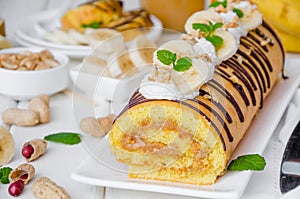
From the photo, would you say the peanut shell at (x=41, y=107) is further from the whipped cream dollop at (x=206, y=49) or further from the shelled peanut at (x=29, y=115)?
the whipped cream dollop at (x=206, y=49)

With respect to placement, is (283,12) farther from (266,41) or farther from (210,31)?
(210,31)

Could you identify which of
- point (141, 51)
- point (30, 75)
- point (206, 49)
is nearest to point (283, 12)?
point (141, 51)

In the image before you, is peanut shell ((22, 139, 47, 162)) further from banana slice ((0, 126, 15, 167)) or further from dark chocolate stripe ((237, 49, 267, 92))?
dark chocolate stripe ((237, 49, 267, 92))

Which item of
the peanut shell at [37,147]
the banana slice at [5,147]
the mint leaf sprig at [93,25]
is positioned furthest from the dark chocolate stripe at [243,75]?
the mint leaf sprig at [93,25]

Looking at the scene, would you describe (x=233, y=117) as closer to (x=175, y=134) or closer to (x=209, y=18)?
(x=175, y=134)

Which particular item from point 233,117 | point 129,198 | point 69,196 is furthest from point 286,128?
point 69,196

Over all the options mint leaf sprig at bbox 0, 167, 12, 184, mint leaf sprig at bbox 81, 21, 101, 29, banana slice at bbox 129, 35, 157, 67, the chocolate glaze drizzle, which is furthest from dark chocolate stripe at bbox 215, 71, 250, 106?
mint leaf sprig at bbox 81, 21, 101, 29
